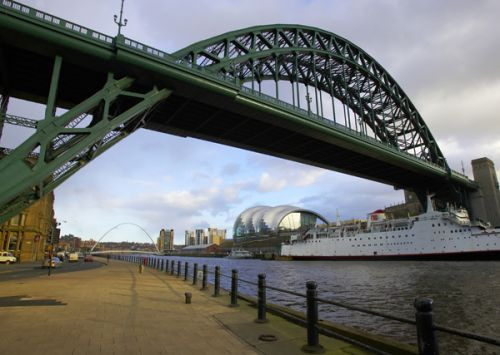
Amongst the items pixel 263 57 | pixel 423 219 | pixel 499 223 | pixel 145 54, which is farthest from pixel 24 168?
pixel 499 223

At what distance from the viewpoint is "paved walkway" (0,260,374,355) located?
659 cm

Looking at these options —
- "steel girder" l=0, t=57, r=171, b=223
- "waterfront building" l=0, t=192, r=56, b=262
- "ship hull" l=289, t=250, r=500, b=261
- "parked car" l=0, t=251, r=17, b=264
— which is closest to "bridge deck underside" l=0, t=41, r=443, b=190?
"steel girder" l=0, t=57, r=171, b=223

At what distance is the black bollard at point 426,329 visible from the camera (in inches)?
173

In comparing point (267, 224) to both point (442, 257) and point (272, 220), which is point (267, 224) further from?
point (442, 257)

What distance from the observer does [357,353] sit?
650cm

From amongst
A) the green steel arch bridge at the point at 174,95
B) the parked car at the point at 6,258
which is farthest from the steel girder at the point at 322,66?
the parked car at the point at 6,258

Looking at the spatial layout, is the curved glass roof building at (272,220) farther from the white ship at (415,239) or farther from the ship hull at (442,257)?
the ship hull at (442,257)

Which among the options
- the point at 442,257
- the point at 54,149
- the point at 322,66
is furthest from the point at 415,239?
the point at 54,149

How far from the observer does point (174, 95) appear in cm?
2756

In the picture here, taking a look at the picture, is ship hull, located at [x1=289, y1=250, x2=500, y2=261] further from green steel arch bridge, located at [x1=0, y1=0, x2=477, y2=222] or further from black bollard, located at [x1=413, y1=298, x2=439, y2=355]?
black bollard, located at [x1=413, y1=298, x2=439, y2=355]

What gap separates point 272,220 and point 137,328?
15230 centimetres

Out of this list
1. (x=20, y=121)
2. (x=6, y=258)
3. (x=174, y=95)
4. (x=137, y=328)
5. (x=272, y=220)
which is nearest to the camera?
(x=137, y=328)

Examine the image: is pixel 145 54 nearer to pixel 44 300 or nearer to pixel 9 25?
pixel 9 25

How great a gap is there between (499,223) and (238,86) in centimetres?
7729
